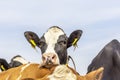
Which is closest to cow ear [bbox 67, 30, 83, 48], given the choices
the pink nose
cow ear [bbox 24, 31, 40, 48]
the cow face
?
the cow face

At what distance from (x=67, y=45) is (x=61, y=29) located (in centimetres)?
60

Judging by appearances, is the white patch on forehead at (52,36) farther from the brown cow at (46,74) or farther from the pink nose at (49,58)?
the brown cow at (46,74)

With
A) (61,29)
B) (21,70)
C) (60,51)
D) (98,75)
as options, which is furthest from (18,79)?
(61,29)

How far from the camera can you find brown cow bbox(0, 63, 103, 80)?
6.72 metres

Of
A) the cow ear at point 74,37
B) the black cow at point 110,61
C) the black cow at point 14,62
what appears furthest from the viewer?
the black cow at point 14,62

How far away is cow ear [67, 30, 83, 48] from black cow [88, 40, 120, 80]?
18.4 ft

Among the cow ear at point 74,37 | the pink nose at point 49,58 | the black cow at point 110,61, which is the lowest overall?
the cow ear at point 74,37

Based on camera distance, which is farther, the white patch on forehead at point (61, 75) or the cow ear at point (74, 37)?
the cow ear at point (74, 37)

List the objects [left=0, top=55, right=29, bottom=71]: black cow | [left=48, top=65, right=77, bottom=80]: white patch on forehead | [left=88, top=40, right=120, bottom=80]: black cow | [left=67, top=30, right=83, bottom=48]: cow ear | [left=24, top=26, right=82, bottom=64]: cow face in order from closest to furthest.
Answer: [left=48, top=65, right=77, bottom=80]: white patch on forehead < [left=88, top=40, right=120, bottom=80]: black cow < [left=24, top=26, right=82, bottom=64]: cow face < [left=67, top=30, right=83, bottom=48]: cow ear < [left=0, top=55, right=29, bottom=71]: black cow

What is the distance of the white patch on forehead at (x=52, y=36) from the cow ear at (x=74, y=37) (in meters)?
0.69

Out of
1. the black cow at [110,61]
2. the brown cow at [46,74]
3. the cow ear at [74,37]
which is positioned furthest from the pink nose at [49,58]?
the cow ear at [74,37]

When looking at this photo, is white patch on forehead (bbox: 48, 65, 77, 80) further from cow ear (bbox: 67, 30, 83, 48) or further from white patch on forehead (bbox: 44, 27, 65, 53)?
cow ear (bbox: 67, 30, 83, 48)

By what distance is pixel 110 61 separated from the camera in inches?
400

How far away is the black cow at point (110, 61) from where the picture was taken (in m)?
10.0
